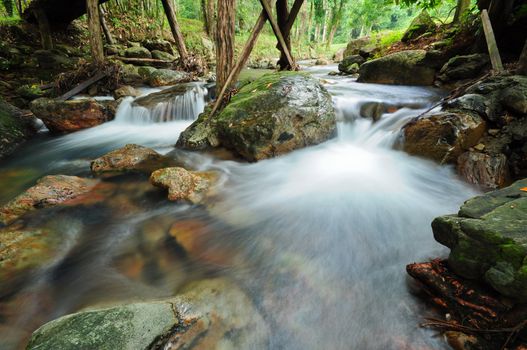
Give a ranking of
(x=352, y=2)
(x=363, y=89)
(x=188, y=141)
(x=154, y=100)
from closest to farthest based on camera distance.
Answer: (x=188, y=141), (x=363, y=89), (x=154, y=100), (x=352, y=2)

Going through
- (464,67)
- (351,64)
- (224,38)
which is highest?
(351,64)

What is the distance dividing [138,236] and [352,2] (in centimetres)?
3767

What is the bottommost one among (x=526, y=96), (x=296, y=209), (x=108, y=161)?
(x=296, y=209)

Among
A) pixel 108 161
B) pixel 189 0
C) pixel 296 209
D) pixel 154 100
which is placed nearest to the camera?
pixel 296 209

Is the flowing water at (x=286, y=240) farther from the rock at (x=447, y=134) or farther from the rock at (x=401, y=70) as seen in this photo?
the rock at (x=401, y=70)

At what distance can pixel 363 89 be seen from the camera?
6.38m

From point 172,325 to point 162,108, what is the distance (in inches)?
239

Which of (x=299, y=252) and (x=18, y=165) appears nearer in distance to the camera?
(x=299, y=252)

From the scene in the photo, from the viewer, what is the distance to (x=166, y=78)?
28.5 ft

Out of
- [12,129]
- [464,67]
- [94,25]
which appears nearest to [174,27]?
[94,25]

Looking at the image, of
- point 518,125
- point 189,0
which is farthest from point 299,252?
point 189,0

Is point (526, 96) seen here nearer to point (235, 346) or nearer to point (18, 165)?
point (235, 346)

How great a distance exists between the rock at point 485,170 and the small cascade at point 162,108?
5556mm

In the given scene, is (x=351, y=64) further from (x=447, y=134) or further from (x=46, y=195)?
(x=46, y=195)
